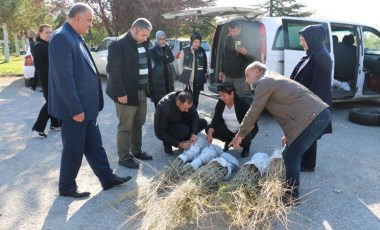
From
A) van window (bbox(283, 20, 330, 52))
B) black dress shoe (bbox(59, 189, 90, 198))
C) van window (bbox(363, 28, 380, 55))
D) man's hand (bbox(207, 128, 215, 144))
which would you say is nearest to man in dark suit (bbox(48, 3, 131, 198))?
black dress shoe (bbox(59, 189, 90, 198))

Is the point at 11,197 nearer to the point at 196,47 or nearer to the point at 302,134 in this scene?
the point at 302,134

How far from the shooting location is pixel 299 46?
6586mm

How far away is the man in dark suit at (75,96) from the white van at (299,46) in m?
2.96

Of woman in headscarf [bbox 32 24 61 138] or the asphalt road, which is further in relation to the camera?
woman in headscarf [bbox 32 24 61 138]

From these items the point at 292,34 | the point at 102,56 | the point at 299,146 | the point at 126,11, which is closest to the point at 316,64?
the point at 299,146

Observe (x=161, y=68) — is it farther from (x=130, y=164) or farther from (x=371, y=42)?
(x=371, y=42)

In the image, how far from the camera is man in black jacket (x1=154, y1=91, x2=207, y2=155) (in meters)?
4.86

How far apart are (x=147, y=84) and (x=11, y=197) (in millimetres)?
1975

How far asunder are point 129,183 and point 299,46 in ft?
13.3

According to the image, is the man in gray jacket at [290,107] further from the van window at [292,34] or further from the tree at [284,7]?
the tree at [284,7]

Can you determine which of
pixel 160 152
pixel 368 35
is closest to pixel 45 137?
pixel 160 152

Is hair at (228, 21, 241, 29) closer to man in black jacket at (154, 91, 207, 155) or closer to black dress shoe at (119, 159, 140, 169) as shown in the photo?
man in black jacket at (154, 91, 207, 155)

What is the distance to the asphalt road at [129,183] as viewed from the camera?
3312mm

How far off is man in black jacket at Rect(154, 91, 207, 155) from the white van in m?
1.93
